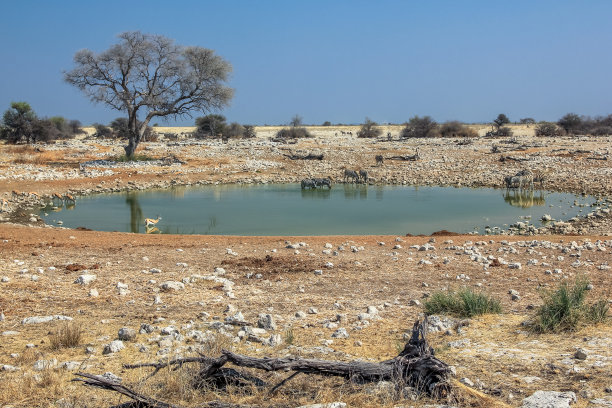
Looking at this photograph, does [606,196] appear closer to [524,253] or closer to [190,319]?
[524,253]

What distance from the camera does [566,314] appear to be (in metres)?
6.00

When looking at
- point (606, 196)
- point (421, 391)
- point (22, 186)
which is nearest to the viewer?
point (421, 391)

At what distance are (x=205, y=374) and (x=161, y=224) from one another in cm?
1397

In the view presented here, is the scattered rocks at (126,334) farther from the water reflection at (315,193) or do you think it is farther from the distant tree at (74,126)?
the distant tree at (74,126)

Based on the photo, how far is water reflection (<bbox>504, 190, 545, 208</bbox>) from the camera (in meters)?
21.5

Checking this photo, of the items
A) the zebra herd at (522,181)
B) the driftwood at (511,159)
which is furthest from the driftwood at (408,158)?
the zebra herd at (522,181)

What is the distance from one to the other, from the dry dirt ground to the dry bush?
84 mm

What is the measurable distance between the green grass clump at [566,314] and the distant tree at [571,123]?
49.3m

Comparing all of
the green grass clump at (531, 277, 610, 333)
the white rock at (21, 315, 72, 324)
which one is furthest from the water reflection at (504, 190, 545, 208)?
the white rock at (21, 315, 72, 324)

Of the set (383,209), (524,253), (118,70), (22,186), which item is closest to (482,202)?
(383,209)

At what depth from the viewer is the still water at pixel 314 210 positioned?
17016mm

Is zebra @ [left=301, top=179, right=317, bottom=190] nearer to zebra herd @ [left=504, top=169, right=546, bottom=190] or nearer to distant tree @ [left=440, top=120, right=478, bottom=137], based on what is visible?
zebra herd @ [left=504, top=169, right=546, bottom=190]

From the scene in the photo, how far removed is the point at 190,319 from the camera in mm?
6578

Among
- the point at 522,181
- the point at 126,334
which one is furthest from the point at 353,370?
the point at 522,181
